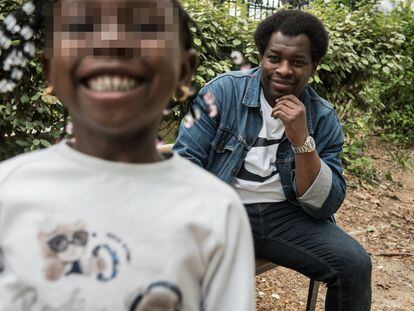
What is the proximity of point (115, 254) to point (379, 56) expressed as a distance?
5085 mm

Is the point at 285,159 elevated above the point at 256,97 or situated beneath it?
situated beneath

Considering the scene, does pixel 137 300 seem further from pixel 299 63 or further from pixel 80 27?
pixel 299 63

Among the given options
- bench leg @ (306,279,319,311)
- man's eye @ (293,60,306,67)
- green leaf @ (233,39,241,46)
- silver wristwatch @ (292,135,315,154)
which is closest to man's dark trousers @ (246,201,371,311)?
silver wristwatch @ (292,135,315,154)

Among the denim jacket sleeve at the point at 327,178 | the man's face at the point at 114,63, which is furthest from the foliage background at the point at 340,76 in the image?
the man's face at the point at 114,63

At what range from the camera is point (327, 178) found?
2.27 metres

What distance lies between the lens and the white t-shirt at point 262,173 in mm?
2402

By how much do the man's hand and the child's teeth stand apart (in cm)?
126

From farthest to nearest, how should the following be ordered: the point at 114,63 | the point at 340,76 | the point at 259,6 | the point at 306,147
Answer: the point at 259,6 < the point at 340,76 < the point at 306,147 < the point at 114,63

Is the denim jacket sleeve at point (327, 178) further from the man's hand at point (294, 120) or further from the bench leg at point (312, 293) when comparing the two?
the bench leg at point (312, 293)

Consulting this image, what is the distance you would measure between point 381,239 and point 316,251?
240cm

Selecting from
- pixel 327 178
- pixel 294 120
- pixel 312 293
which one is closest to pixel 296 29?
pixel 294 120

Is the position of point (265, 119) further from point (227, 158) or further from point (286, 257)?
point (286, 257)

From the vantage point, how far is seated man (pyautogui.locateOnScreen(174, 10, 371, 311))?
7.49ft

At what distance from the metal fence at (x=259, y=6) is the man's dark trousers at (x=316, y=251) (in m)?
2.69
